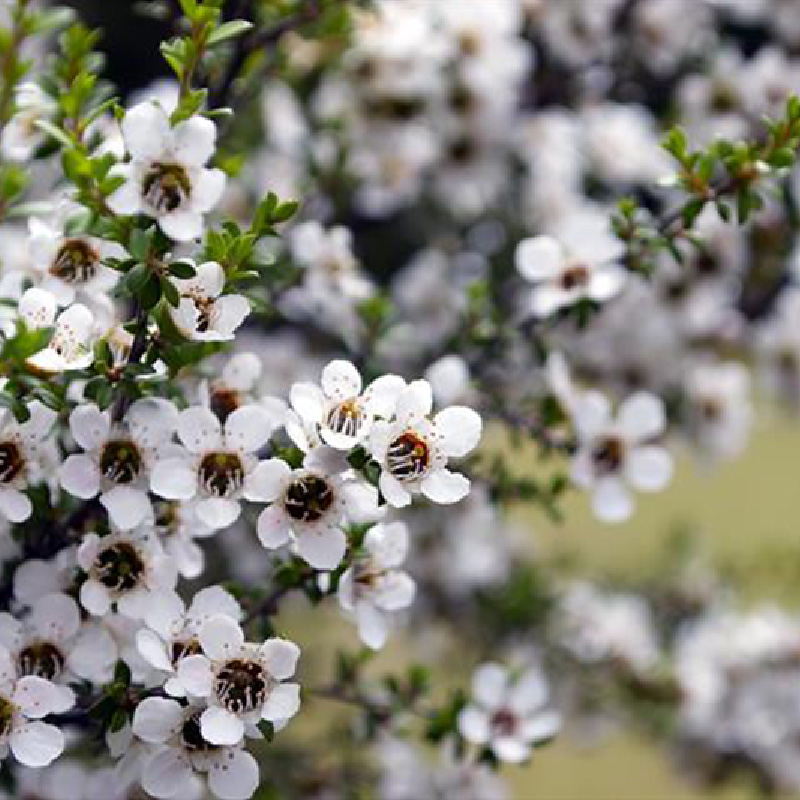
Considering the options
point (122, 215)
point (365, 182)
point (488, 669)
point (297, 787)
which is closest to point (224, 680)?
point (122, 215)

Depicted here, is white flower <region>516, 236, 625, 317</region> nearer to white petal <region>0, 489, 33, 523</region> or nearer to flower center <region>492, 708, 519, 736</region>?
flower center <region>492, 708, 519, 736</region>

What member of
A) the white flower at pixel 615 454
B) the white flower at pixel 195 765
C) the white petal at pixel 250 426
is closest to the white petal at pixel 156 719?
the white flower at pixel 195 765

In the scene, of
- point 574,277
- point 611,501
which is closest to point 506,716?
point 611,501

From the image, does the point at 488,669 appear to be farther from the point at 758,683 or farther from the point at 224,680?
the point at 758,683

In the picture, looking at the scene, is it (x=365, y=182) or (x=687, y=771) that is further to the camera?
(x=687, y=771)

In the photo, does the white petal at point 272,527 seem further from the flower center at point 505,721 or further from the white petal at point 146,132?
the flower center at point 505,721
